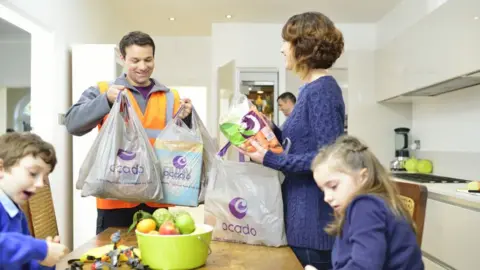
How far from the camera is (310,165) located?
4.27 ft

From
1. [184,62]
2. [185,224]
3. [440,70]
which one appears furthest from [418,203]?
[184,62]

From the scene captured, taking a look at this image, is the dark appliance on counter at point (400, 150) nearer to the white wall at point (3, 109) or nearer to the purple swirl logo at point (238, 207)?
the purple swirl logo at point (238, 207)

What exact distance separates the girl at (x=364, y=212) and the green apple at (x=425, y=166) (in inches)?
123

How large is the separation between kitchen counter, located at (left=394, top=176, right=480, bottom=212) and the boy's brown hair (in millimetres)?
1534

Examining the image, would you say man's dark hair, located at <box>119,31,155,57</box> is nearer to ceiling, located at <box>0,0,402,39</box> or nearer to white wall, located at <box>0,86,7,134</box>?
ceiling, located at <box>0,0,402,39</box>

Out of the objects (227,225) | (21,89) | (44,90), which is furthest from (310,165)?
(21,89)

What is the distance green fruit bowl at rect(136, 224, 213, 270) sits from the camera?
113 cm

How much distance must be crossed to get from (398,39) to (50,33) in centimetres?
281

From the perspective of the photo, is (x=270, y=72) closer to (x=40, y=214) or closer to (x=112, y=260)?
(x=40, y=214)

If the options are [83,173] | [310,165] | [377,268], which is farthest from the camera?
[83,173]

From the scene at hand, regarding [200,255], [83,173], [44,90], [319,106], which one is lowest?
[200,255]

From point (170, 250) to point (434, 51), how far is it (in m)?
2.79

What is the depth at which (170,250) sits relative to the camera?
3.70ft

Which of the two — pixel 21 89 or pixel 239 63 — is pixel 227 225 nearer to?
pixel 239 63
